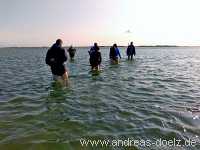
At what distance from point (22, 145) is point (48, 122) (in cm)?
163

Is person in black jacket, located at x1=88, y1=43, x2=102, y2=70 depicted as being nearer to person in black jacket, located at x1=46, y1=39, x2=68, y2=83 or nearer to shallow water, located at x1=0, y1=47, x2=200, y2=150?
shallow water, located at x1=0, y1=47, x2=200, y2=150

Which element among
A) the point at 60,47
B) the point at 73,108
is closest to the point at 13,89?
the point at 60,47

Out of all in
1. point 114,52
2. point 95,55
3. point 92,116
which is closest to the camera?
point 92,116

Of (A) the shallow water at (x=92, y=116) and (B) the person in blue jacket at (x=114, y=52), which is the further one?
(B) the person in blue jacket at (x=114, y=52)

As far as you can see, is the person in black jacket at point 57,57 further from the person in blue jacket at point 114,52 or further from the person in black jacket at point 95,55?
the person in blue jacket at point 114,52

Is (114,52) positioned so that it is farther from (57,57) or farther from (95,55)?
(57,57)

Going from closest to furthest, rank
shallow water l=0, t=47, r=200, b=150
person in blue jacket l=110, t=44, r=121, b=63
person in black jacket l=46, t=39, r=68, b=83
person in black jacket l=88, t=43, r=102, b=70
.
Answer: shallow water l=0, t=47, r=200, b=150
person in black jacket l=46, t=39, r=68, b=83
person in black jacket l=88, t=43, r=102, b=70
person in blue jacket l=110, t=44, r=121, b=63

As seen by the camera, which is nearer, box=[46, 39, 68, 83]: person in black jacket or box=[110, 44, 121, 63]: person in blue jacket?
box=[46, 39, 68, 83]: person in black jacket

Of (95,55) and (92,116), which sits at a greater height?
(95,55)

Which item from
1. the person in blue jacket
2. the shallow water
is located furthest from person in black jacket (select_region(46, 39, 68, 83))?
the person in blue jacket

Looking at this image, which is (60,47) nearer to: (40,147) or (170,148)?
(40,147)

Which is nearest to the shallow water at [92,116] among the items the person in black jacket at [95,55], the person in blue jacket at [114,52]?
the person in black jacket at [95,55]

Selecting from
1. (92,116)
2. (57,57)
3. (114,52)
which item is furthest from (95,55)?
(92,116)

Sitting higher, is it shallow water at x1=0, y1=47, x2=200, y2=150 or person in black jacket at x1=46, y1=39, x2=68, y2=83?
person in black jacket at x1=46, y1=39, x2=68, y2=83
